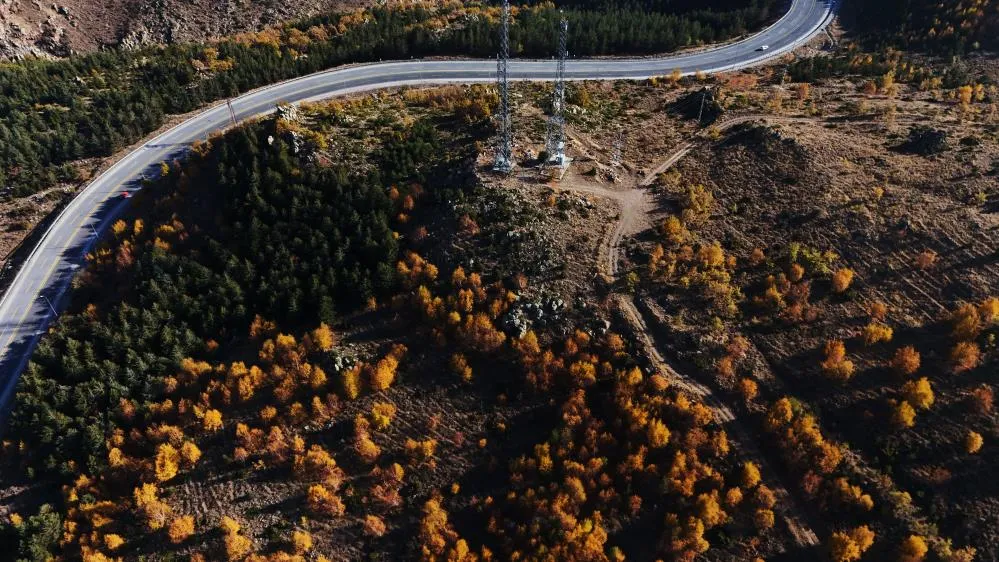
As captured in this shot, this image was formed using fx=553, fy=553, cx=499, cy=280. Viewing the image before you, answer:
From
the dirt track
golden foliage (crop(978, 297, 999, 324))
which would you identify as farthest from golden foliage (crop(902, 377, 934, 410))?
the dirt track

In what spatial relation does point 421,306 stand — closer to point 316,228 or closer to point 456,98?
point 316,228

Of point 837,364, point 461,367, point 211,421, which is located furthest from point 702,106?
point 211,421

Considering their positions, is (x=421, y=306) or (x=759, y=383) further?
(x=421, y=306)

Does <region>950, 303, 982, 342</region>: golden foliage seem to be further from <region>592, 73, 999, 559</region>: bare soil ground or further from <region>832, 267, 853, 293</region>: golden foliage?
<region>832, 267, 853, 293</region>: golden foliage

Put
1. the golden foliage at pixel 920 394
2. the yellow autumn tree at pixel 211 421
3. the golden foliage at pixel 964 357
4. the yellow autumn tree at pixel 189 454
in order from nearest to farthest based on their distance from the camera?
the golden foliage at pixel 920 394 → the golden foliage at pixel 964 357 → the yellow autumn tree at pixel 189 454 → the yellow autumn tree at pixel 211 421

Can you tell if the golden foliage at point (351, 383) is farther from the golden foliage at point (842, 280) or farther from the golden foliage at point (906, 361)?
the golden foliage at point (906, 361)

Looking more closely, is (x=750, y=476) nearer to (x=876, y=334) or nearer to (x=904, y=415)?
(x=904, y=415)

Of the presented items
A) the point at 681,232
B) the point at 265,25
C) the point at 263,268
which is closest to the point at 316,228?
the point at 263,268

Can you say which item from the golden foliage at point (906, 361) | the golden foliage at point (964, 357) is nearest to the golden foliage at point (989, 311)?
the golden foliage at point (964, 357)
